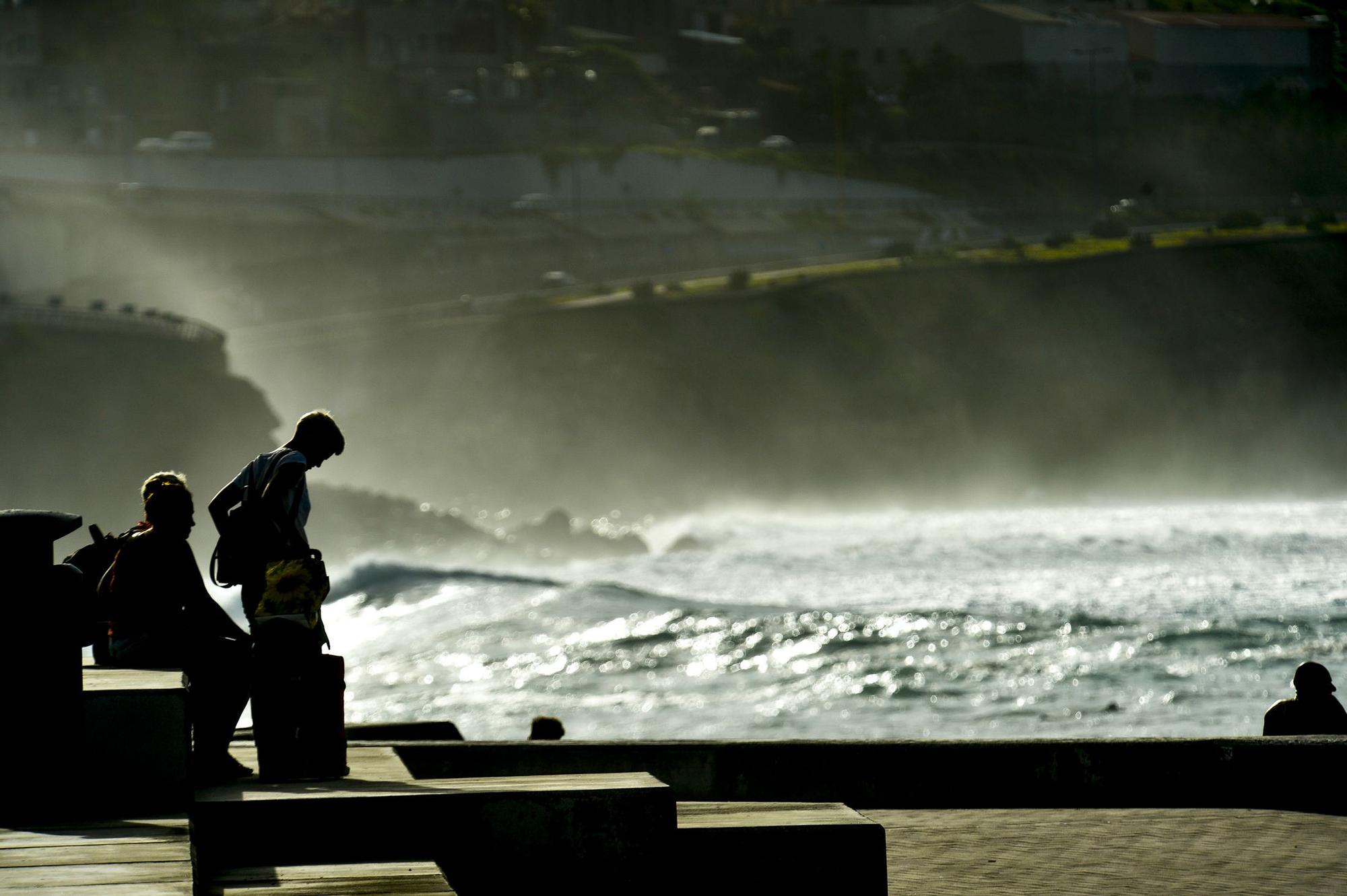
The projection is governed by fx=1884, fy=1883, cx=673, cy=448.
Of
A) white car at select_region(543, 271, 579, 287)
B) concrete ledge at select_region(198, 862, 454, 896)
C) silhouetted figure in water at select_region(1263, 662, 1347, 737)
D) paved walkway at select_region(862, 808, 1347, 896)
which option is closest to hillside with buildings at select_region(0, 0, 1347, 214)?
white car at select_region(543, 271, 579, 287)

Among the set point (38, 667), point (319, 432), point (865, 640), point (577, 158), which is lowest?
point (865, 640)

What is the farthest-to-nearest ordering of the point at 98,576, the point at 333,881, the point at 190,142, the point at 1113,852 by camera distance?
the point at 190,142 < the point at 98,576 < the point at 1113,852 < the point at 333,881

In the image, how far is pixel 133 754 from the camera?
5.31 m

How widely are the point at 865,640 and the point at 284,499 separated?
1963cm

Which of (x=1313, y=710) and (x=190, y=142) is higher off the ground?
(x=190, y=142)

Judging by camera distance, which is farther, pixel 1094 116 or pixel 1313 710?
pixel 1094 116

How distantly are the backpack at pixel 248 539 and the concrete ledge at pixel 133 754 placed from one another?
111 centimetres

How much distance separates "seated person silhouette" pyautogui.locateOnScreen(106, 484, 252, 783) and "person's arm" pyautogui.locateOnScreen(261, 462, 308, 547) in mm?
307

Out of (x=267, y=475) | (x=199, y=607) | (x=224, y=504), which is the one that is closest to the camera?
(x=267, y=475)

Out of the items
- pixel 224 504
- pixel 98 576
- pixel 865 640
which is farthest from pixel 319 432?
pixel 865 640

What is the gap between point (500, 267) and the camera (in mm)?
70438

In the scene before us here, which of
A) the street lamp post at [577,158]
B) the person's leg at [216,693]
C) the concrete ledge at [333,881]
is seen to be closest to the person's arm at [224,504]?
the person's leg at [216,693]

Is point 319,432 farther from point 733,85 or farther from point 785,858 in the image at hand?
point 733,85

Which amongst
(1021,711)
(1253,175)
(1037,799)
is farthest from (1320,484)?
(1037,799)
